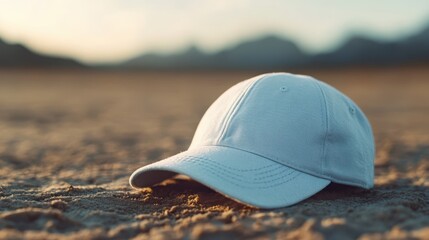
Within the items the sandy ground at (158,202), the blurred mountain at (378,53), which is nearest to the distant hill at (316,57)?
the blurred mountain at (378,53)

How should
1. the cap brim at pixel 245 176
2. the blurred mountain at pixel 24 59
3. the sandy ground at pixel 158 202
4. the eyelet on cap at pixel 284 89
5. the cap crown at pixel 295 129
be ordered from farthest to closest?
the blurred mountain at pixel 24 59 < the eyelet on cap at pixel 284 89 < the cap crown at pixel 295 129 < the cap brim at pixel 245 176 < the sandy ground at pixel 158 202

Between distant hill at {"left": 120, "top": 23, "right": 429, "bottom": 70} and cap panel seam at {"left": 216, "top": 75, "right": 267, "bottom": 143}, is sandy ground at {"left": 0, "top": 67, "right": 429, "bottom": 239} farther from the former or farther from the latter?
distant hill at {"left": 120, "top": 23, "right": 429, "bottom": 70}

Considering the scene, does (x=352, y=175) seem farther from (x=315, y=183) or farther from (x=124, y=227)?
(x=124, y=227)

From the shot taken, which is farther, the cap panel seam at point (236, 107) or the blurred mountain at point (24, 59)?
the blurred mountain at point (24, 59)

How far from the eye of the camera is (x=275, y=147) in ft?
6.55

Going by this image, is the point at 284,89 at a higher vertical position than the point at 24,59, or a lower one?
higher

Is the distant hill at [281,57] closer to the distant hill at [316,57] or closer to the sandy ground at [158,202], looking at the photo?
the distant hill at [316,57]

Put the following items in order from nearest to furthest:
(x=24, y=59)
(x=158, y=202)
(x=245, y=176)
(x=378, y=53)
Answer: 1. (x=245, y=176)
2. (x=158, y=202)
3. (x=24, y=59)
4. (x=378, y=53)

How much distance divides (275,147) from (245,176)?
0.18 metres

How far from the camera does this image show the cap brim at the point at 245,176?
1827mm

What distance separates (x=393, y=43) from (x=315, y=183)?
3255cm

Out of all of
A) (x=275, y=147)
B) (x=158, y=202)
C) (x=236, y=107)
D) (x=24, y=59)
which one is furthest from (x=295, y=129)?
(x=24, y=59)

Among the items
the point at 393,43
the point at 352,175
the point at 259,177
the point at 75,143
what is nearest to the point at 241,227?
the point at 259,177

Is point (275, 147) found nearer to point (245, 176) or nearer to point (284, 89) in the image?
point (245, 176)
